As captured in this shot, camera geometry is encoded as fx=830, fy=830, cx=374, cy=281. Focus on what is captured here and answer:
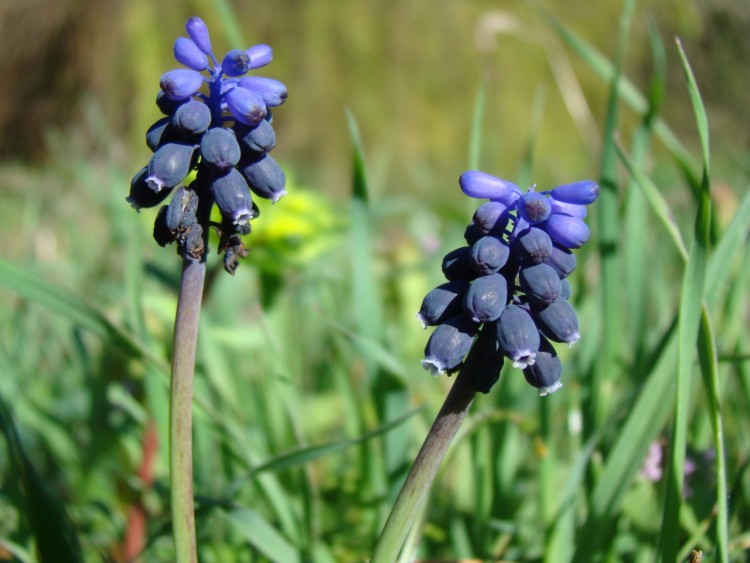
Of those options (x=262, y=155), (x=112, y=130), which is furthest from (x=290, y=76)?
(x=262, y=155)

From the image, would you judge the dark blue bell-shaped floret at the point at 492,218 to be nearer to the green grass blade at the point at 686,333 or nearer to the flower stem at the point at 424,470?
the flower stem at the point at 424,470

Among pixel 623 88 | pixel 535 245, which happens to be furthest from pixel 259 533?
pixel 623 88

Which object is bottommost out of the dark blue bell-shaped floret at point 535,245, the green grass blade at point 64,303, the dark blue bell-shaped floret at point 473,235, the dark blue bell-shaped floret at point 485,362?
the dark blue bell-shaped floret at point 485,362

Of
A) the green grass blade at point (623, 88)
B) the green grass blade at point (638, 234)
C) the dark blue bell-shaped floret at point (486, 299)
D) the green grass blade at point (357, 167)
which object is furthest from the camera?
the green grass blade at point (638, 234)

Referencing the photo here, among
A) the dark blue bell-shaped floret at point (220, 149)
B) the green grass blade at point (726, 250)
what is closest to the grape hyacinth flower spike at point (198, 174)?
the dark blue bell-shaped floret at point (220, 149)

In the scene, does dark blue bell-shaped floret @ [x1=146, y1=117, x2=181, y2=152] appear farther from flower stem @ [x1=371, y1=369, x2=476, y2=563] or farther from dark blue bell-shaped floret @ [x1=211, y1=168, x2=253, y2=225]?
flower stem @ [x1=371, y1=369, x2=476, y2=563]

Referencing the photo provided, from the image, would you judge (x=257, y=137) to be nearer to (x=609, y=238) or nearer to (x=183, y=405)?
(x=183, y=405)
